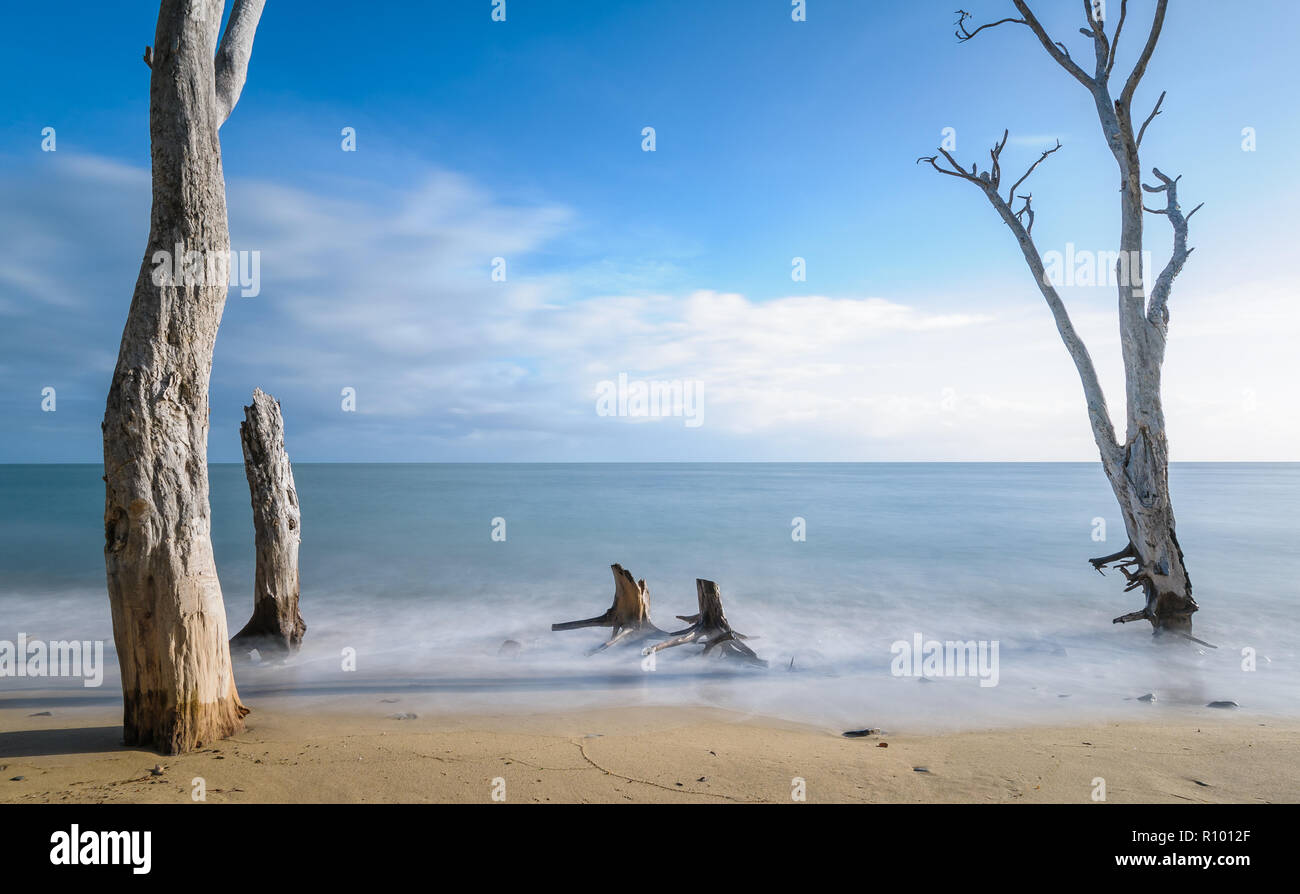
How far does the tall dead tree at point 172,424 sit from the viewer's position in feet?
14.1

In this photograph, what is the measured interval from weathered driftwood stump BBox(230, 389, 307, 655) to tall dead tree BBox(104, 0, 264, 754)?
11.1 ft

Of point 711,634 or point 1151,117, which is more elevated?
point 1151,117

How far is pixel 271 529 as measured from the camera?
7.96 m

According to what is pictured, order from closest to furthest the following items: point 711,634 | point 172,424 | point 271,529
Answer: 1. point 172,424
2. point 271,529
3. point 711,634

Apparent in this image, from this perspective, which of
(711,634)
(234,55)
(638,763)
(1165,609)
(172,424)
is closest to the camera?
(172,424)

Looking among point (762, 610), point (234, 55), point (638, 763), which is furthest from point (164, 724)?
point (762, 610)

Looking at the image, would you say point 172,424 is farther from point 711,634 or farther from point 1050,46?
point 1050,46

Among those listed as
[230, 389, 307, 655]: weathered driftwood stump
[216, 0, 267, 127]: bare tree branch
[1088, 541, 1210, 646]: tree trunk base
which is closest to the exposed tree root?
[1088, 541, 1210, 646]: tree trunk base

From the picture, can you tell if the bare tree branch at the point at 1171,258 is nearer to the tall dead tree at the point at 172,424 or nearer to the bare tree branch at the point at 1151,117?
the bare tree branch at the point at 1151,117

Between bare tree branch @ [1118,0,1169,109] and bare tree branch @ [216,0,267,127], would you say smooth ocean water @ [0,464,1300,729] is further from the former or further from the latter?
bare tree branch @ [1118,0,1169,109]

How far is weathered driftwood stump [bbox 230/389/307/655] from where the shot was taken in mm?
7762

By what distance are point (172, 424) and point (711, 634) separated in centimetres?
606

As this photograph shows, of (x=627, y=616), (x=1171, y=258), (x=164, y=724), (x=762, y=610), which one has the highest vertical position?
(x=1171, y=258)

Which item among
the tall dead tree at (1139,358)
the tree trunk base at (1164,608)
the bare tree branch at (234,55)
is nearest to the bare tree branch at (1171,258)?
the tall dead tree at (1139,358)
